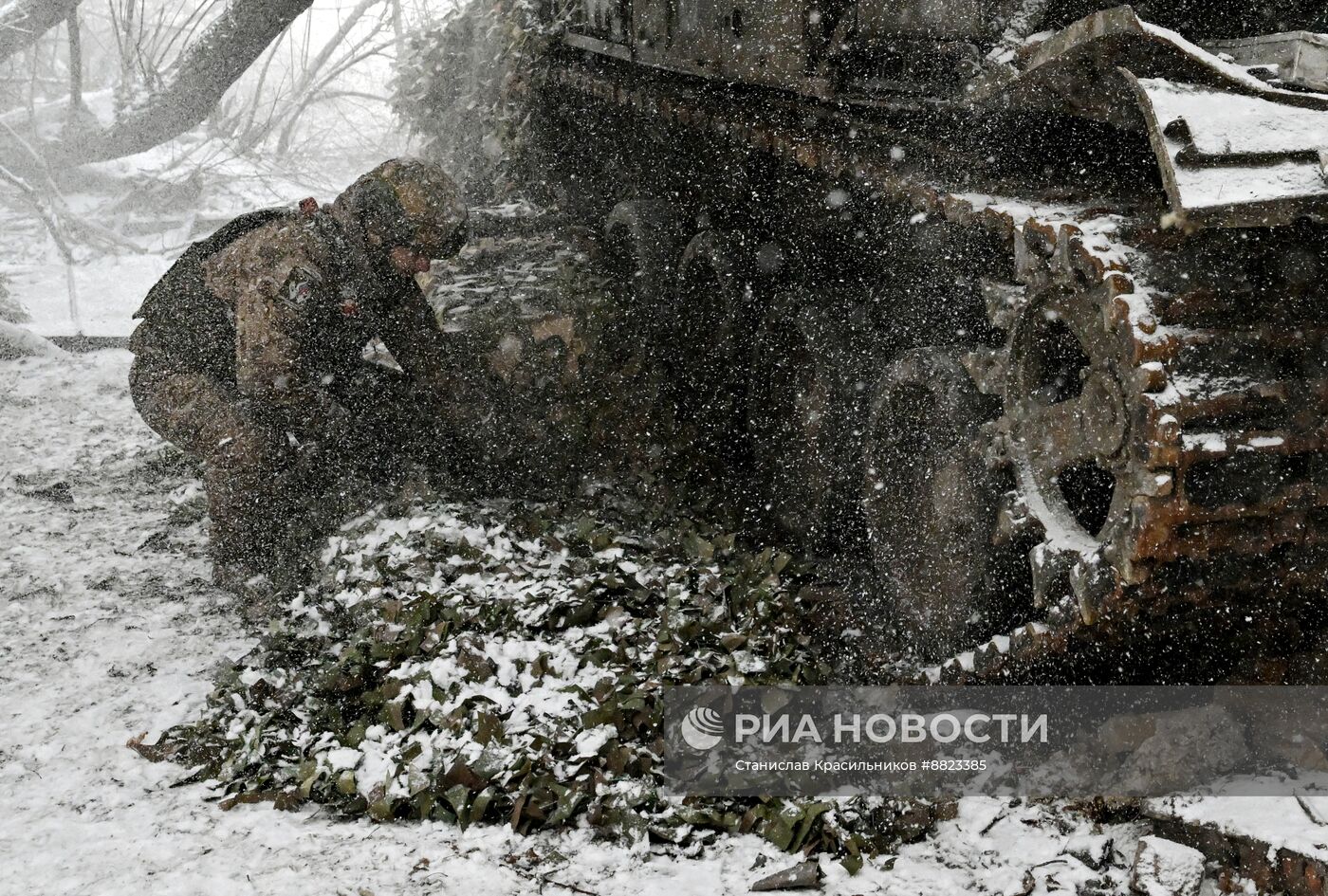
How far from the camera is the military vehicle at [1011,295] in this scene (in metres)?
2.49

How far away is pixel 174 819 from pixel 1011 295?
3051mm

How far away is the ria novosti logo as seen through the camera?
3.54m

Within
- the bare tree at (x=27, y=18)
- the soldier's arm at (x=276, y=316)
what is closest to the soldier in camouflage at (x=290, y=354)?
the soldier's arm at (x=276, y=316)

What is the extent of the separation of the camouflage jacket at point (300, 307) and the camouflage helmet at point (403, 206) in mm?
153

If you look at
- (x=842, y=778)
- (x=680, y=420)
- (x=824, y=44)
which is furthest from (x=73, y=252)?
(x=842, y=778)

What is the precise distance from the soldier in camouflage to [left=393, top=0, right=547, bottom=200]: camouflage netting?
14.5 feet

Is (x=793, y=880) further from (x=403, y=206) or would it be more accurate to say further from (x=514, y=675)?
(x=403, y=206)

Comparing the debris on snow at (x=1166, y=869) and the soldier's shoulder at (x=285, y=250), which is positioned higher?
the soldier's shoulder at (x=285, y=250)

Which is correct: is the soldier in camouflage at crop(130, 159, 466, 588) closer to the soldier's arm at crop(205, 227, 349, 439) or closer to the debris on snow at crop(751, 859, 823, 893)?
the soldier's arm at crop(205, 227, 349, 439)

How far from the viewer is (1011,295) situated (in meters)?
3.04

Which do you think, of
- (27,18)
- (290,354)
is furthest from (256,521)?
(27,18)

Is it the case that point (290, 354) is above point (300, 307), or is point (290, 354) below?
below

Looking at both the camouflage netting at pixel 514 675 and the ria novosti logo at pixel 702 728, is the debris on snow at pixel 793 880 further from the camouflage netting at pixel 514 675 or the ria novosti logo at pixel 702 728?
the ria novosti logo at pixel 702 728

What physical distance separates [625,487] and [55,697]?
266 centimetres
